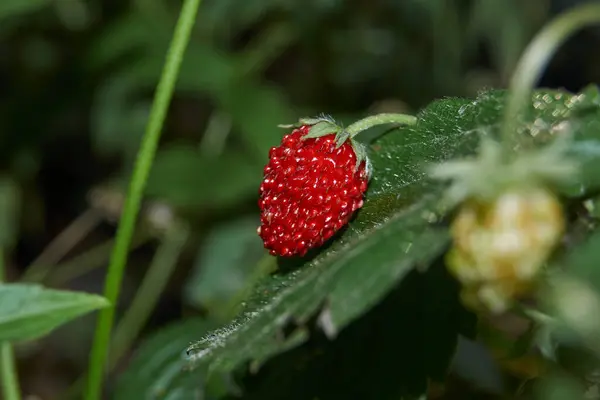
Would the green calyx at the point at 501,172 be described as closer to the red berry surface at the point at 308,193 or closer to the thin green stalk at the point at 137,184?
the red berry surface at the point at 308,193

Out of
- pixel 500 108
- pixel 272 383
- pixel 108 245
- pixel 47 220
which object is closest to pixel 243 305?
pixel 272 383

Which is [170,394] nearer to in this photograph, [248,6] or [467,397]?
[467,397]

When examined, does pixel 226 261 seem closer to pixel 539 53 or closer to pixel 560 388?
pixel 560 388

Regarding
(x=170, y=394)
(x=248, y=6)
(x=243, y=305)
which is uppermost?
(x=248, y=6)

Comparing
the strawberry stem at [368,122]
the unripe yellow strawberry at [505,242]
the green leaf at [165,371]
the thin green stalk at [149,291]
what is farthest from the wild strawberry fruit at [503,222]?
the thin green stalk at [149,291]

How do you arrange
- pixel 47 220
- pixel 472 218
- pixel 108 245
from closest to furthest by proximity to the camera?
pixel 472 218, pixel 108 245, pixel 47 220

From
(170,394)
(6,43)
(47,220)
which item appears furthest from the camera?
(47,220)

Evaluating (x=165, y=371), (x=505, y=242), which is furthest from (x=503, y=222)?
(x=165, y=371)
